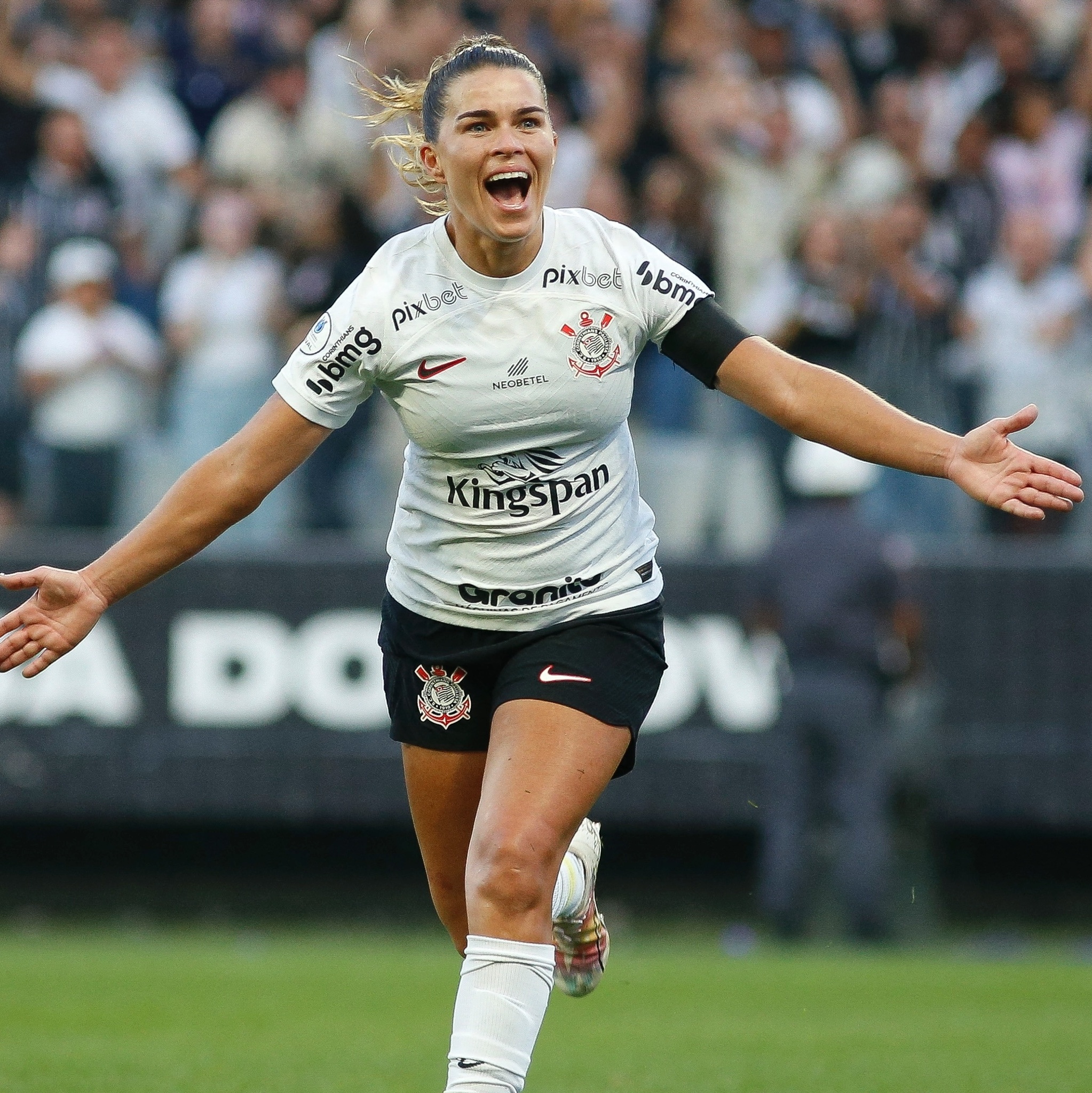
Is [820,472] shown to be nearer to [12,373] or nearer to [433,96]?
[12,373]

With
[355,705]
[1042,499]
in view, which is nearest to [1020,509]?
[1042,499]

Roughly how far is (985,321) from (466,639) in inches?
259

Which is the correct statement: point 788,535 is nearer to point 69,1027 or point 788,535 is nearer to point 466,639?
point 69,1027

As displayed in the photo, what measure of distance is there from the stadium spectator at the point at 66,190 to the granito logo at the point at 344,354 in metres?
7.17

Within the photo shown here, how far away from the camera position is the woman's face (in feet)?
14.7

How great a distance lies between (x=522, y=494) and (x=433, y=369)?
1.23ft

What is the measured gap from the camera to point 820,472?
10336mm

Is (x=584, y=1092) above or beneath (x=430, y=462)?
beneath

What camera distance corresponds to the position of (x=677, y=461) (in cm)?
1018

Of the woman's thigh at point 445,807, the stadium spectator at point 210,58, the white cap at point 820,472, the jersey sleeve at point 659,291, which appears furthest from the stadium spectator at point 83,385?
the jersey sleeve at point 659,291

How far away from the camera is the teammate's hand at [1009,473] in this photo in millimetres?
4375

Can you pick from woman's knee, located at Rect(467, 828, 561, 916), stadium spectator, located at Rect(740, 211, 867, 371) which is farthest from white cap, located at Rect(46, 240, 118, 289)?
woman's knee, located at Rect(467, 828, 561, 916)

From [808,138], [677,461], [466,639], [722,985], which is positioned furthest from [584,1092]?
[808,138]

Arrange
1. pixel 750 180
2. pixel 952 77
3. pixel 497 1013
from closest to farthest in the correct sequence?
pixel 497 1013, pixel 750 180, pixel 952 77
